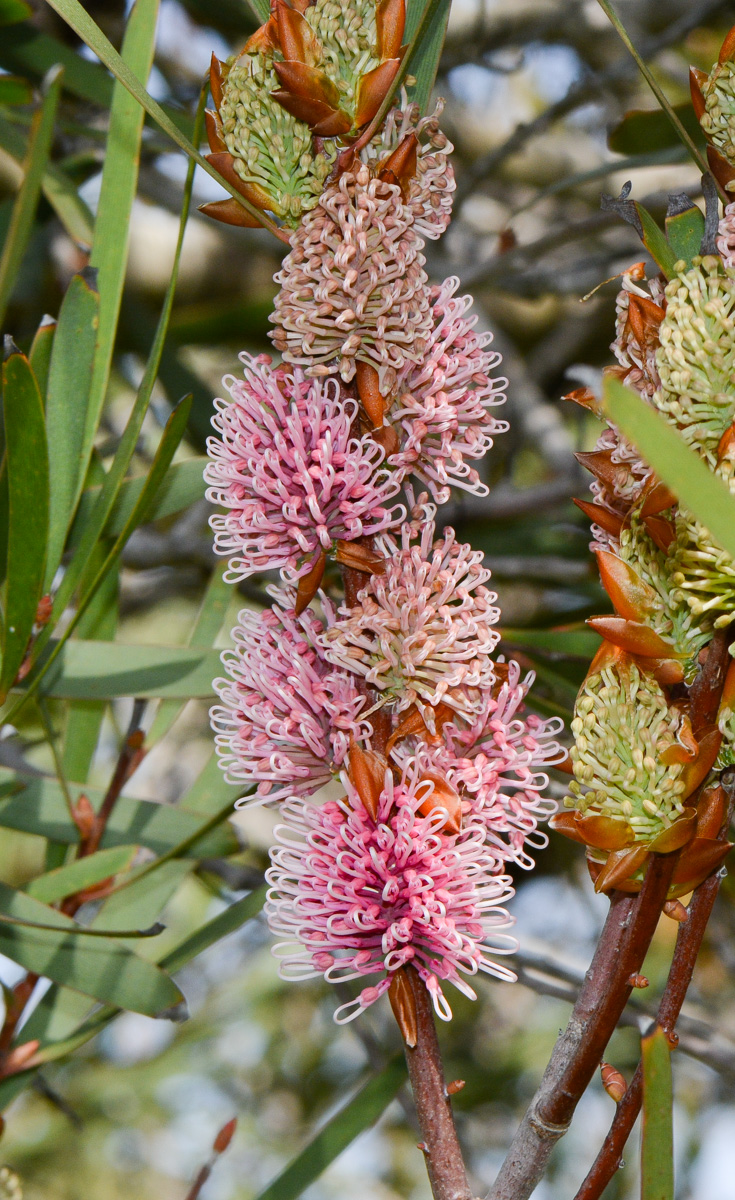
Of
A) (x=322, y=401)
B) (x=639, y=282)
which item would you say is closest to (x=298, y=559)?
(x=322, y=401)

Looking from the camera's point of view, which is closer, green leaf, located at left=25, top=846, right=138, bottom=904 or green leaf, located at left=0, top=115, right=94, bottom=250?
green leaf, located at left=25, top=846, right=138, bottom=904

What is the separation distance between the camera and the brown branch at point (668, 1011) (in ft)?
1.36

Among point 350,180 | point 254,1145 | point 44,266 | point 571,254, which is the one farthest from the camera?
point 571,254

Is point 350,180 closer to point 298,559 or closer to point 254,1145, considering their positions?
point 298,559

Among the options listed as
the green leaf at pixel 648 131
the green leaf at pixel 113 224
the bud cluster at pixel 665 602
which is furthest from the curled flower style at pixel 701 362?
the green leaf at pixel 648 131

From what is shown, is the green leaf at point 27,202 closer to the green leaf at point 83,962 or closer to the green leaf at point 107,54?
the green leaf at point 107,54

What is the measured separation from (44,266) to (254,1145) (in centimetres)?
143

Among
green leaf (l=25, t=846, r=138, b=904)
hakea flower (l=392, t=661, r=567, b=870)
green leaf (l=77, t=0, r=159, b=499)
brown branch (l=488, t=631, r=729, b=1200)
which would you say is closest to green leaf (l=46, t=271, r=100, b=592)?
green leaf (l=77, t=0, r=159, b=499)

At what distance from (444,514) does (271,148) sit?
0.89 m

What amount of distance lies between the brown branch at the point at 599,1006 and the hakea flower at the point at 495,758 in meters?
0.05

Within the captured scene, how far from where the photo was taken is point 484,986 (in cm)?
182

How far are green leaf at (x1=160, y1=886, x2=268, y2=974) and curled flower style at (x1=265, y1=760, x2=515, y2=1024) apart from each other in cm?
29

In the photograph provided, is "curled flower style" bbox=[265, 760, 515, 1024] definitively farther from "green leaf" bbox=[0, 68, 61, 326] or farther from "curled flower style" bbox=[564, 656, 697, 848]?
"green leaf" bbox=[0, 68, 61, 326]

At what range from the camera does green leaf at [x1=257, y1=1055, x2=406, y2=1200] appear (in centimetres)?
73
